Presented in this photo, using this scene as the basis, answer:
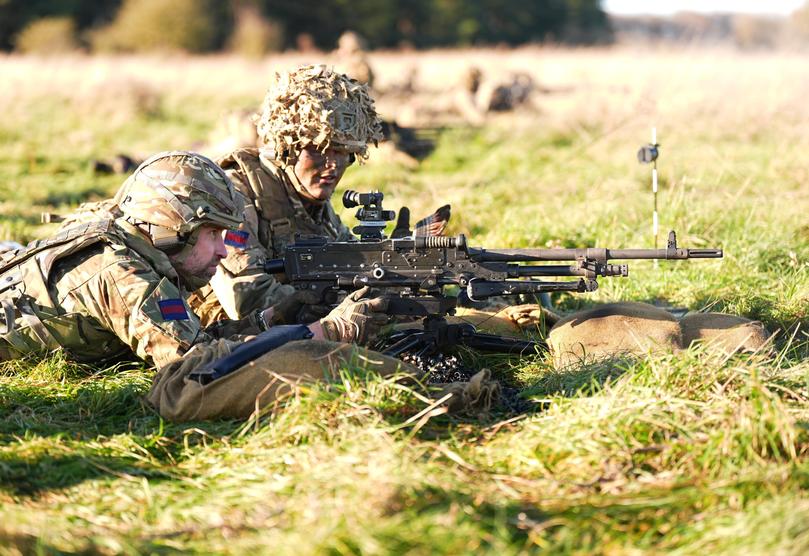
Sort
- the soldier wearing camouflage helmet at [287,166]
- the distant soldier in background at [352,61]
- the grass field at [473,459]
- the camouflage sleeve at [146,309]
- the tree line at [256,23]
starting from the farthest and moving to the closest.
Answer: the tree line at [256,23]
the distant soldier in background at [352,61]
the soldier wearing camouflage helmet at [287,166]
the camouflage sleeve at [146,309]
the grass field at [473,459]

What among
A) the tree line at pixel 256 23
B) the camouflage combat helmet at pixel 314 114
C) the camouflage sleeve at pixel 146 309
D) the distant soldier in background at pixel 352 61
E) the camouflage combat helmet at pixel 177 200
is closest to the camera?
the camouflage sleeve at pixel 146 309

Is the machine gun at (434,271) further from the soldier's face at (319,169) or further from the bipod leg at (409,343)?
the soldier's face at (319,169)

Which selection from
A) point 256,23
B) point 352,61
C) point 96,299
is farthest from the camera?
point 256,23

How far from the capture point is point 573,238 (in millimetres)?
9383

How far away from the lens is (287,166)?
7238 millimetres

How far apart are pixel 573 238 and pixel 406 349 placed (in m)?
3.62

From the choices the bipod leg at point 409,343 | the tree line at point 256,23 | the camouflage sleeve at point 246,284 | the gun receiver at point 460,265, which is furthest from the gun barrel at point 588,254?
the tree line at point 256,23

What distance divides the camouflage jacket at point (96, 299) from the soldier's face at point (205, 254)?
0.44 feet

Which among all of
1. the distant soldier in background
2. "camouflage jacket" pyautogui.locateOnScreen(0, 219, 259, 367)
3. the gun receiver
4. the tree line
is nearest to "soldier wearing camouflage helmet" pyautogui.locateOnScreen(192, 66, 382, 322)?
the gun receiver

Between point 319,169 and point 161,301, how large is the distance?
199 centimetres

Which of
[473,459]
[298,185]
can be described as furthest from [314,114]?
[473,459]

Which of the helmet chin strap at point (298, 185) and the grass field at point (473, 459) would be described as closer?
the grass field at point (473, 459)

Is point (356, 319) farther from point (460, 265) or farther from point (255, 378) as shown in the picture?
point (255, 378)

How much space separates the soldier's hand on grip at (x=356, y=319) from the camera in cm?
576
